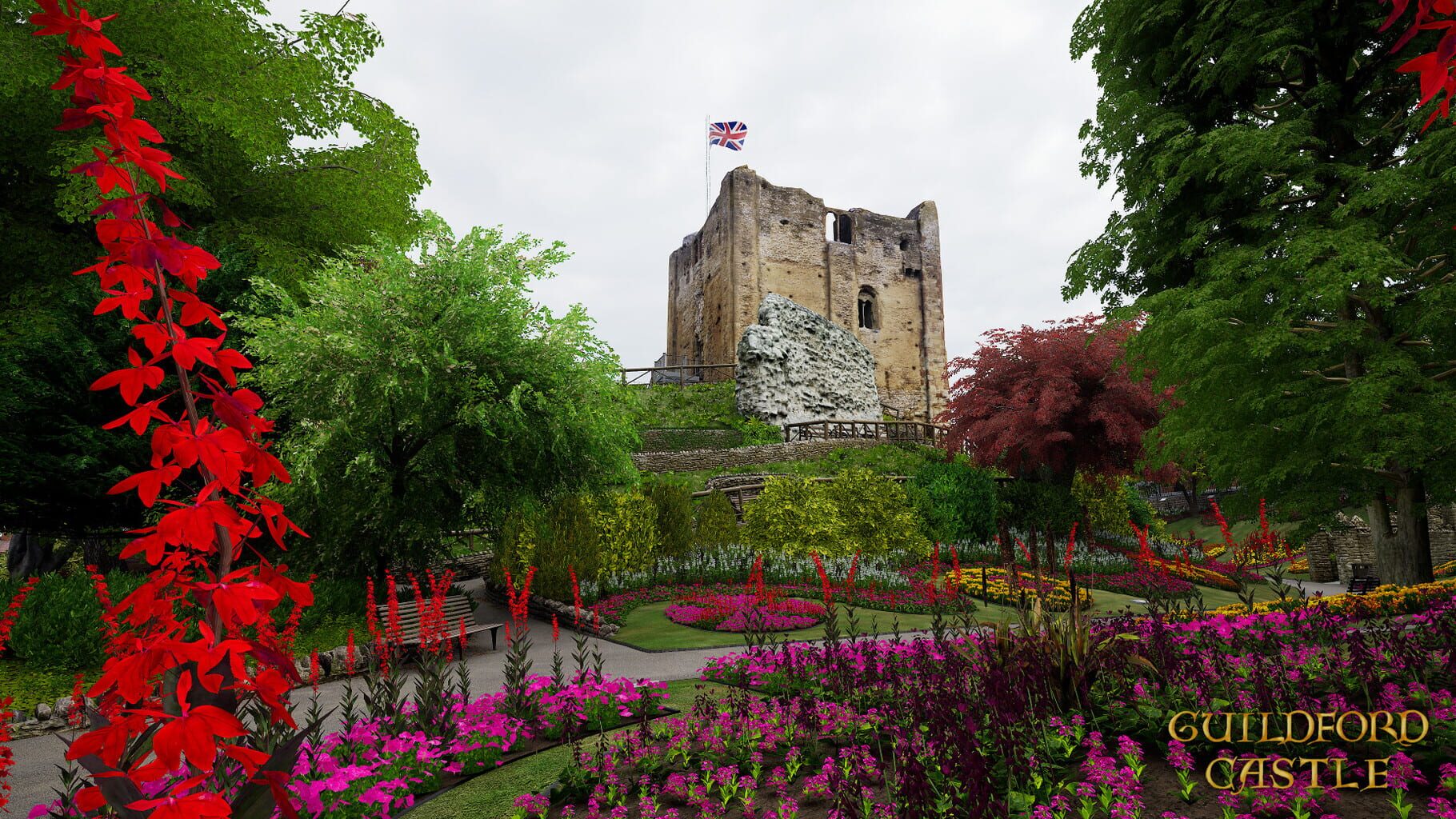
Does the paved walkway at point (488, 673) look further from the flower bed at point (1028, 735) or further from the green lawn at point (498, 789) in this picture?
the flower bed at point (1028, 735)

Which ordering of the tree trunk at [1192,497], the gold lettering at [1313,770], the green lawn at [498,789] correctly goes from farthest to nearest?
the tree trunk at [1192,497]
the green lawn at [498,789]
the gold lettering at [1313,770]

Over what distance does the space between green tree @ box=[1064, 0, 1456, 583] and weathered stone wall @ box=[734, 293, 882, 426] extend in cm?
1816

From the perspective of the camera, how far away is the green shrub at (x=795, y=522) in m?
14.9

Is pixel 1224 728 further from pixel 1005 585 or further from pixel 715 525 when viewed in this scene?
pixel 715 525

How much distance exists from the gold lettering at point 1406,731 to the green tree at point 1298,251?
5764 mm

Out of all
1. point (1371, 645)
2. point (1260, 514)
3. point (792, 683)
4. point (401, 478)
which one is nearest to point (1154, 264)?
point (1260, 514)

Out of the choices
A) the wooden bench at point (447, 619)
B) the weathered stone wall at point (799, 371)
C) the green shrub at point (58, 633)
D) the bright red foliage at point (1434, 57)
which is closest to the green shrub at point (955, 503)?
the weathered stone wall at point (799, 371)

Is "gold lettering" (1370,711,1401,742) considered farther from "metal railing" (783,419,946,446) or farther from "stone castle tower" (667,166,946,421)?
"stone castle tower" (667,166,946,421)

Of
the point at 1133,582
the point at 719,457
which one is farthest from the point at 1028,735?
the point at 719,457

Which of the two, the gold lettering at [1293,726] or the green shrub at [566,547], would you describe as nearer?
the gold lettering at [1293,726]

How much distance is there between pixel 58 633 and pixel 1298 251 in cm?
1466

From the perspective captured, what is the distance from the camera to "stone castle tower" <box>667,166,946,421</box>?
37.8 metres

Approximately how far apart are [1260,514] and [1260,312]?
2887 millimetres

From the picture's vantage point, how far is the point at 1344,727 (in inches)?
149
